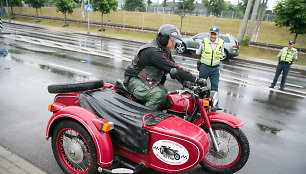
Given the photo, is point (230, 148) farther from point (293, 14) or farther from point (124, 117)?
point (293, 14)

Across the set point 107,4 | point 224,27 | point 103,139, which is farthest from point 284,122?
point 224,27

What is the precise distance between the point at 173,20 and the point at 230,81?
3525cm

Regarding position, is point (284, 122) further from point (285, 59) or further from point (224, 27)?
point (224, 27)

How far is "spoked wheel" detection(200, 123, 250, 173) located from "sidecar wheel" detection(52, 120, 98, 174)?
1.57m

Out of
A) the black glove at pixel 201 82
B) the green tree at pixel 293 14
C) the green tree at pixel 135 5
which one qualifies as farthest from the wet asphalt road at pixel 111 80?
the green tree at pixel 135 5

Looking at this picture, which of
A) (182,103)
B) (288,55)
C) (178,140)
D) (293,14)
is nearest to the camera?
(178,140)

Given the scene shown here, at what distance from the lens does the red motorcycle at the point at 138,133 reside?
7.95ft

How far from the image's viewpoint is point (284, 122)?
538 cm

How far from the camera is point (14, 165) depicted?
116 inches

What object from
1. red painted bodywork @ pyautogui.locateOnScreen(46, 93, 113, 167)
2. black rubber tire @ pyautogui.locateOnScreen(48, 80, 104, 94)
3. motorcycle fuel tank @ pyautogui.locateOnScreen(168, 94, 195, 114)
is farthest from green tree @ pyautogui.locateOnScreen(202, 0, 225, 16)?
red painted bodywork @ pyautogui.locateOnScreen(46, 93, 113, 167)

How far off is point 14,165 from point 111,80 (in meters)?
4.95

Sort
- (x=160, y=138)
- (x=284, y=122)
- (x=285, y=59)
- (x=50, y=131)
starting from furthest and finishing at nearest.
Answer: (x=285, y=59)
(x=284, y=122)
(x=50, y=131)
(x=160, y=138)

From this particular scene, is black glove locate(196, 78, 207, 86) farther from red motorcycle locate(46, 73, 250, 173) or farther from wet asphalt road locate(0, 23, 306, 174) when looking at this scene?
wet asphalt road locate(0, 23, 306, 174)

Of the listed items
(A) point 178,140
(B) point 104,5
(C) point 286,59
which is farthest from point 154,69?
(B) point 104,5
